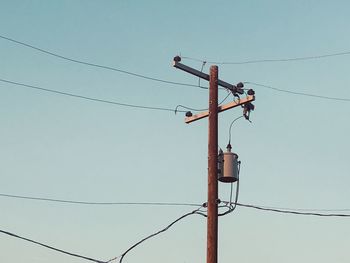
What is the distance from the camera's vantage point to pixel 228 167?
1566 centimetres

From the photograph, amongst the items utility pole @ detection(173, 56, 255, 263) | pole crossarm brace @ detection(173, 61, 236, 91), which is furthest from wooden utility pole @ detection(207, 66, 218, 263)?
pole crossarm brace @ detection(173, 61, 236, 91)

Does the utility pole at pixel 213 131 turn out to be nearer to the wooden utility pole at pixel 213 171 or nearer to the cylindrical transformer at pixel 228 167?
the wooden utility pole at pixel 213 171

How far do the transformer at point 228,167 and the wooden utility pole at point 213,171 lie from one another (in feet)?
0.94

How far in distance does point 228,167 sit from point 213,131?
3.18ft

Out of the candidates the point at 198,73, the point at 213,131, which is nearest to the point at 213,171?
the point at 213,131

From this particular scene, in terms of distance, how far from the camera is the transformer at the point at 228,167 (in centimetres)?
1562

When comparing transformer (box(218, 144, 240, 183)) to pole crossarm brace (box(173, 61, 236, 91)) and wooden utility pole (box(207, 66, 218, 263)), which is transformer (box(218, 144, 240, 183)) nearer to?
wooden utility pole (box(207, 66, 218, 263))

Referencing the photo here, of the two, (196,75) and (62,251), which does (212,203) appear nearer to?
(196,75)

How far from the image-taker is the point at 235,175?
51.6ft

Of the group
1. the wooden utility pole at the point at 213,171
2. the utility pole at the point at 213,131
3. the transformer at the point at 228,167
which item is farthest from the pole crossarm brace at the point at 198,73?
the transformer at the point at 228,167

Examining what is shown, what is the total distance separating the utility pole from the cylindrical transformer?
0.95 ft

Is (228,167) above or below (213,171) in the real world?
above

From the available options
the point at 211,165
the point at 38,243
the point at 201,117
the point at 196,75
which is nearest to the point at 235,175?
the point at 211,165

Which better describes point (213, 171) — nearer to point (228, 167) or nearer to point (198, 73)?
point (228, 167)
